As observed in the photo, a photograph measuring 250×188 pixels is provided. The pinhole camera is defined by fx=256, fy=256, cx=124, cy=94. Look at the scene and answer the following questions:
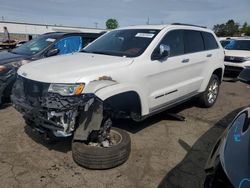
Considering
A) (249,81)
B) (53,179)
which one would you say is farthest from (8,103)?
(249,81)

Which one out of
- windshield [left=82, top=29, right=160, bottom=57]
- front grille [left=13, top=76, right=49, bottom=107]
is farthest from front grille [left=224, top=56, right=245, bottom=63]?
front grille [left=13, top=76, right=49, bottom=107]

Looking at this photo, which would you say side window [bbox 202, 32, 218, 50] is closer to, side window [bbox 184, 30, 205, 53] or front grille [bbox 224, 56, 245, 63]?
side window [bbox 184, 30, 205, 53]

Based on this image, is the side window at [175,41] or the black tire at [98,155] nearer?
the black tire at [98,155]

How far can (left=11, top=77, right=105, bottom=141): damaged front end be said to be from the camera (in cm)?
308

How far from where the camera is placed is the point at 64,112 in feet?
10.1

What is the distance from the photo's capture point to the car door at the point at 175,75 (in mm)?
4238

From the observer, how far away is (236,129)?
2131 mm

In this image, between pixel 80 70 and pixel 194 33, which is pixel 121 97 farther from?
pixel 194 33

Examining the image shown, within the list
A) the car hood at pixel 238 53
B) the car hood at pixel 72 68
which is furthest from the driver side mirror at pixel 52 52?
the car hood at pixel 238 53

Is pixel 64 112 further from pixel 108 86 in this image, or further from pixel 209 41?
pixel 209 41

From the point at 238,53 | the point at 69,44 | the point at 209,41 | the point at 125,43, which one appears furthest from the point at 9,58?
the point at 238,53

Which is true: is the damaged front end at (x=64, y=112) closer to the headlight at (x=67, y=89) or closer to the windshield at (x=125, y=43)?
the headlight at (x=67, y=89)

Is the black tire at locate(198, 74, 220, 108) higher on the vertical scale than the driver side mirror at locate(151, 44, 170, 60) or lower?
lower

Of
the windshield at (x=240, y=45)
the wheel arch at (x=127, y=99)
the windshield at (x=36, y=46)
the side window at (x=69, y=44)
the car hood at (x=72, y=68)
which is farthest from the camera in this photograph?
the windshield at (x=240, y=45)
